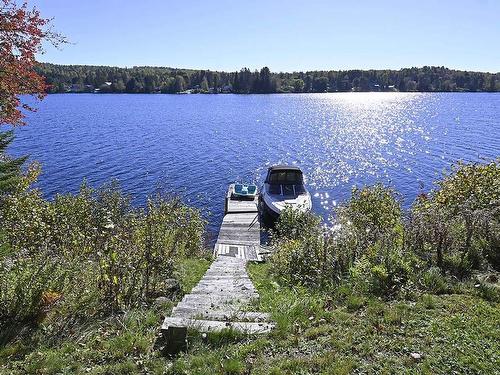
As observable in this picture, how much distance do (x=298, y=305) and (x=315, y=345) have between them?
127cm

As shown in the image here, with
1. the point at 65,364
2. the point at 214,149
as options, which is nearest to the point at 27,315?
the point at 65,364

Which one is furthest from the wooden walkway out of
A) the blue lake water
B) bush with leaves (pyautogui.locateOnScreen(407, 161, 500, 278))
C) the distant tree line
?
the distant tree line

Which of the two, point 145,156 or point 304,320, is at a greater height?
point 304,320

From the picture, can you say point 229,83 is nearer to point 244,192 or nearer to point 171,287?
point 244,192

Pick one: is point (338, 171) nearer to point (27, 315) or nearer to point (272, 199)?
point (272, 199)

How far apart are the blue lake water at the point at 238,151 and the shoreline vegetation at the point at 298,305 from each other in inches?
517

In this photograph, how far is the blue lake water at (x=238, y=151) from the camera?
3331 cm

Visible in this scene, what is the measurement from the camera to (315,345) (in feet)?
17.8

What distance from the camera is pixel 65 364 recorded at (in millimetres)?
5105

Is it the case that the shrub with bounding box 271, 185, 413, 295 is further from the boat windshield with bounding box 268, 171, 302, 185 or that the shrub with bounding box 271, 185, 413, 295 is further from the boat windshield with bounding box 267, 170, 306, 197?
the boat windshield with bounding box 268, 171, 302, 185

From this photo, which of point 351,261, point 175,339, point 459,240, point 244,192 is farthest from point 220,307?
point 244,192

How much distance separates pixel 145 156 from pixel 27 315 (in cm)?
3854

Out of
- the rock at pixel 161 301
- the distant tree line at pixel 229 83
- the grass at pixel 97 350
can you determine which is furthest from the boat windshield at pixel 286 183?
the distant tree line at pixel 229 83

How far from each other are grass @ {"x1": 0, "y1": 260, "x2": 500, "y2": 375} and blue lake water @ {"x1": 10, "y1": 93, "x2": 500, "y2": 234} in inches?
621
